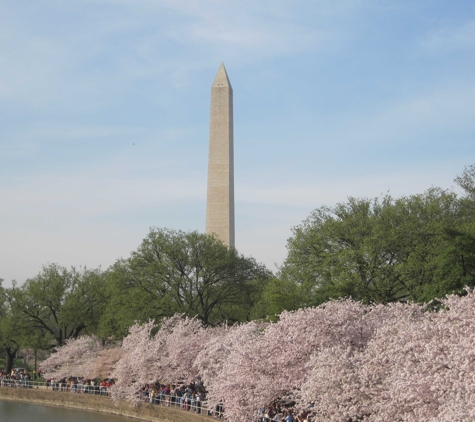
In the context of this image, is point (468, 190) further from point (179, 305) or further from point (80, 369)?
point (80, 369)

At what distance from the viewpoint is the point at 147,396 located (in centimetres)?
4053

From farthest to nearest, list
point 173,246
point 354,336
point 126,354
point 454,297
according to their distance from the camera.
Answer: point 173,246 < point 126,354 < point 354,336 < point 454,297

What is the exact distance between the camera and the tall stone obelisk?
6162 centimetres

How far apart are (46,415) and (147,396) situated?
7.03 meters

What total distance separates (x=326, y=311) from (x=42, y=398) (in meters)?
28.7

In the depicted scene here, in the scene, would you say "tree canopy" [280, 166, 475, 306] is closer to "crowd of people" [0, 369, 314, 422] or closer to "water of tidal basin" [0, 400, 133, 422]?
"crowd of people" [0, 369, 314, 422]

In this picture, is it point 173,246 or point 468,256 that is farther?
point 173,246

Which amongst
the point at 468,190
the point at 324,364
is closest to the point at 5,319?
the point at 468,190

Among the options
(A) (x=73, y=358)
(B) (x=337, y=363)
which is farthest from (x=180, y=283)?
(B) (x=337, y=363)

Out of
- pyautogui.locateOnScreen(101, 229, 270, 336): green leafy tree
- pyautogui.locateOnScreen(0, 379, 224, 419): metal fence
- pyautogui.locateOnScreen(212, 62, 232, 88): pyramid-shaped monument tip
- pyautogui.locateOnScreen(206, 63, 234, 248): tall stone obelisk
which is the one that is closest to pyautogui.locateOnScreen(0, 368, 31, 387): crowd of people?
pyautogui.locateOnScreen(0, 379, 224, 419): metal fence

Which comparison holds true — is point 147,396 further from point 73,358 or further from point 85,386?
point 73,358

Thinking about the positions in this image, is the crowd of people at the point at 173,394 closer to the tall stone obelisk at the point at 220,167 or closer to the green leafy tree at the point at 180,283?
the green leafy tree at the point at 180,283

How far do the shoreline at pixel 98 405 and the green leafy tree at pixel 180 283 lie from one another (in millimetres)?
6220

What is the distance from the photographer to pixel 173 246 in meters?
52.4
